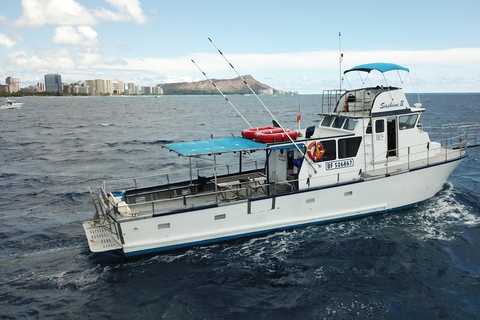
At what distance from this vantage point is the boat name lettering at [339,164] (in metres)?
15.6

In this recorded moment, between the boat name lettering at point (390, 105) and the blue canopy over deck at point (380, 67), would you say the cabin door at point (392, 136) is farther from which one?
the blue canopy over deck at point (380, 67)

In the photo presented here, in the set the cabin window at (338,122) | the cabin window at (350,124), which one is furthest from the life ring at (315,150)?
the cabin window at (338,122)

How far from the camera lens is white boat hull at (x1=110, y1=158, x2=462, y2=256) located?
1336 cm

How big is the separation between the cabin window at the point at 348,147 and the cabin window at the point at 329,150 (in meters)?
0.25

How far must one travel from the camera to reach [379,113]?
53.4 feet

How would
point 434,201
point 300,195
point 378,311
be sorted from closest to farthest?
point 378,311 < point 300,195 < point 434,201

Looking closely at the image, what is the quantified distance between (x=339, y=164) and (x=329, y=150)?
71 cm

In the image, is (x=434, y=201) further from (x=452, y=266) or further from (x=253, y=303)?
(x=253, y=303)

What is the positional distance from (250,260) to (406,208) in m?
8.13

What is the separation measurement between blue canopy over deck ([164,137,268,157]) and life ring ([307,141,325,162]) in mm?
1983

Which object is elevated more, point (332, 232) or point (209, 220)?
point (209, 220)

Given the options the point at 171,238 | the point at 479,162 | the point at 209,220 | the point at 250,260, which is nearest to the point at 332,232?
the point at 250,260

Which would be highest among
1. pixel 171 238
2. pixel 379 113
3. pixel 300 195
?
pixel 379 113

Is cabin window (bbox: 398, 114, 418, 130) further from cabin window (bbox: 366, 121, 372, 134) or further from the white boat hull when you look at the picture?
the white boat hull
